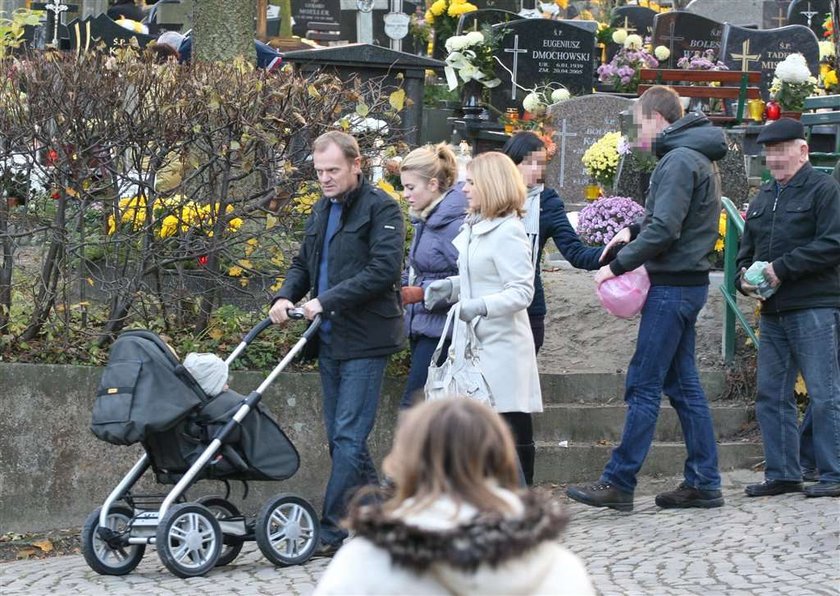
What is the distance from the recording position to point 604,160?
1170 cm

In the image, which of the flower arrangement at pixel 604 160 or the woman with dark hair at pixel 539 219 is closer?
the woman with dark hair at pixel 539 219

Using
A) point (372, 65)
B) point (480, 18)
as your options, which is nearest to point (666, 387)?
point (372, 65)

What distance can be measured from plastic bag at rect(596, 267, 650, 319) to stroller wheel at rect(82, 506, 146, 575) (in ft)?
7.95

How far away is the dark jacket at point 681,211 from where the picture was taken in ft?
21.6

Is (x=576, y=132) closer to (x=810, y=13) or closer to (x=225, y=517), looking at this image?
(x=225, y=517)

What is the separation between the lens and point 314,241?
6.47m

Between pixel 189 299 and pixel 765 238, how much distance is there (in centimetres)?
308

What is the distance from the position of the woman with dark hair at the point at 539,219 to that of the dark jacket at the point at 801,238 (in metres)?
0.86

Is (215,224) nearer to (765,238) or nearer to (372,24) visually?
(765,238)

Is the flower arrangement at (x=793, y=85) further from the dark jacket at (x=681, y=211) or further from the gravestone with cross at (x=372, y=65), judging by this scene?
the dark jacket at (x=681, y=211)

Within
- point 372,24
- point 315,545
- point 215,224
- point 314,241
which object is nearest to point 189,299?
point 215,224

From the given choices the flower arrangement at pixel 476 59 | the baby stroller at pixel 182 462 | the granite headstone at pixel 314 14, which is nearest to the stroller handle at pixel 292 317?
the baby stroller at pixel 182 462

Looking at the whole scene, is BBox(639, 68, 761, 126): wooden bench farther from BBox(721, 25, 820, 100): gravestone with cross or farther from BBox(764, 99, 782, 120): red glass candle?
BBox(721, 25, 820, 100): gravestone with cross

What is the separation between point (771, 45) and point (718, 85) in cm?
263
